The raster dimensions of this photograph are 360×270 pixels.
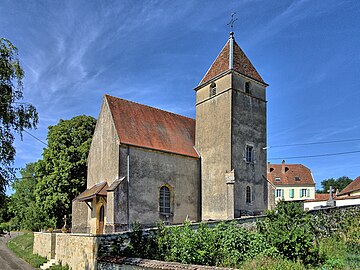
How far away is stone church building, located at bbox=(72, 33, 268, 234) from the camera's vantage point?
21953 mm

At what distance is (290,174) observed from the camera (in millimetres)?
56750

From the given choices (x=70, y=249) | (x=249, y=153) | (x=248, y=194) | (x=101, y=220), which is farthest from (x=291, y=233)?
(x=101, y=220)

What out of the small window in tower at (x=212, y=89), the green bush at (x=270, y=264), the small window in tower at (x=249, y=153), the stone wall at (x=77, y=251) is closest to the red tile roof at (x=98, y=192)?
the stone wall at (x=77, y=251)

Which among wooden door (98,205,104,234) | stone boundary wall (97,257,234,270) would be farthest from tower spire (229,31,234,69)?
stone boundary wall (97,257,234,270)

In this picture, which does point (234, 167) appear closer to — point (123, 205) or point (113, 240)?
point (123, 205)

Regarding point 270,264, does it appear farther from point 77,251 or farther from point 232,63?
point 232,63

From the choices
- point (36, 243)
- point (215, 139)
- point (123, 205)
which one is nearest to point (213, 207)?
point (215, 139)

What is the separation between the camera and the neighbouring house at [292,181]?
181 ft

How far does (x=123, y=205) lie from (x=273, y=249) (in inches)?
404

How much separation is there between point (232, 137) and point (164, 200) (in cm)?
646

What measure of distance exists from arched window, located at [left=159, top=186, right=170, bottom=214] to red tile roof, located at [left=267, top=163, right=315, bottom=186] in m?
35.7

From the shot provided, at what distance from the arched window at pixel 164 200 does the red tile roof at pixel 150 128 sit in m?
2.77

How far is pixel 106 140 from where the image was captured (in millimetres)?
23641

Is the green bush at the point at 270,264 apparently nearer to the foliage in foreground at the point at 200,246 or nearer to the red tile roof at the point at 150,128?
the foliage in foreground at the point at 200,246
